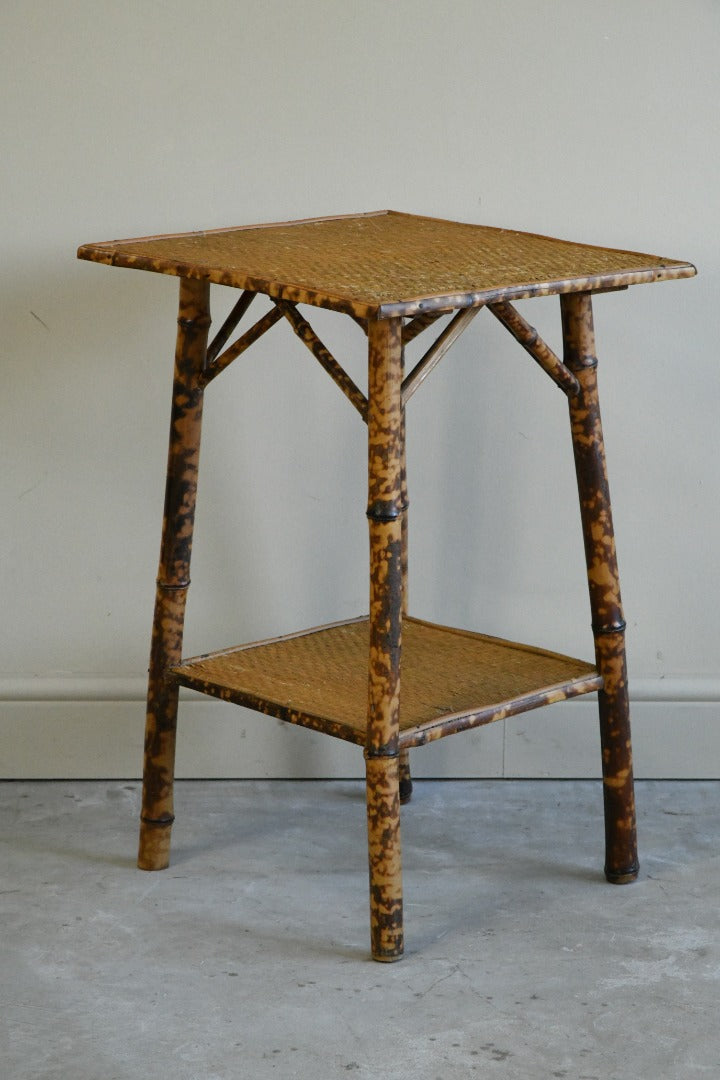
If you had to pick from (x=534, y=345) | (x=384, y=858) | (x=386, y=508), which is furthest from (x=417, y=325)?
(x=384, y=858)

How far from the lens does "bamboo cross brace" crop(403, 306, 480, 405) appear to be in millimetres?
1599

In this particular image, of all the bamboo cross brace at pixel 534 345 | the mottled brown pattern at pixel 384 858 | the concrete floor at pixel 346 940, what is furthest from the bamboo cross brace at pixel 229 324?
the concrete floor at pixel 346 940

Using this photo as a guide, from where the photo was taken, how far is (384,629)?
1622mm

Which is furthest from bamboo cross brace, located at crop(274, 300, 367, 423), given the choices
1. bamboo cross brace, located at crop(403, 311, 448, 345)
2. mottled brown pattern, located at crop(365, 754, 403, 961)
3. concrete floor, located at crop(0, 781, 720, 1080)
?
concrete floor, located at crop(0, 781, 720, 1080)

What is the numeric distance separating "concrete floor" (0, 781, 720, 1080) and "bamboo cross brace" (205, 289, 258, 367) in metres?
0.68

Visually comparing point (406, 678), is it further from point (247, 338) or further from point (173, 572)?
point (247, 338)

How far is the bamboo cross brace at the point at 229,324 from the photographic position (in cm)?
178

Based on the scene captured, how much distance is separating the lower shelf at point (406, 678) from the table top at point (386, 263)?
51 cm

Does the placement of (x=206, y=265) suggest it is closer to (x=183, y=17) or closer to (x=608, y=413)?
(x=183, y=17)

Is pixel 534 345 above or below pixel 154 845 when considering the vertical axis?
above

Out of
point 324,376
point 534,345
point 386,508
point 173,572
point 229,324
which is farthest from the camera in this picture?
point 324,376

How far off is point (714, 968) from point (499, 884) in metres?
0.32

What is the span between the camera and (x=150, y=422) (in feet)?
7.05

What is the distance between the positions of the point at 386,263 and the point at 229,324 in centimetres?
27
